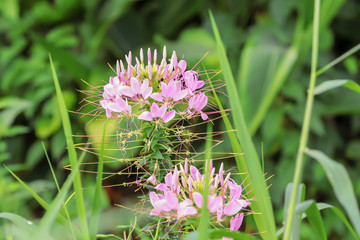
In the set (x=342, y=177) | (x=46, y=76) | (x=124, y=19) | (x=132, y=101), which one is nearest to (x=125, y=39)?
(x=124, y=19)

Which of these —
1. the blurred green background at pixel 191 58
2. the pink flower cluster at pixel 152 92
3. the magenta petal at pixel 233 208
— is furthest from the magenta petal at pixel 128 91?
the blurred green background at pixel 191 58

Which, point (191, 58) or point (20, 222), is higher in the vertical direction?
point (191, 58)

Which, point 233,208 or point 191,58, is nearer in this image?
point 233,208

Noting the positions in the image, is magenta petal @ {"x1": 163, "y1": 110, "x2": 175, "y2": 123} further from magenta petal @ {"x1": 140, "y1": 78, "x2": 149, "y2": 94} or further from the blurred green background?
the blurred green background

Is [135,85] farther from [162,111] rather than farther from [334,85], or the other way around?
[334,85]

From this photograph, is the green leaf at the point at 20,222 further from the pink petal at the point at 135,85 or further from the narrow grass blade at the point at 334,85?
the narrow grass blade at the point at 334,85

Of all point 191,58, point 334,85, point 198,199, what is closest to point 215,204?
point 198,199
